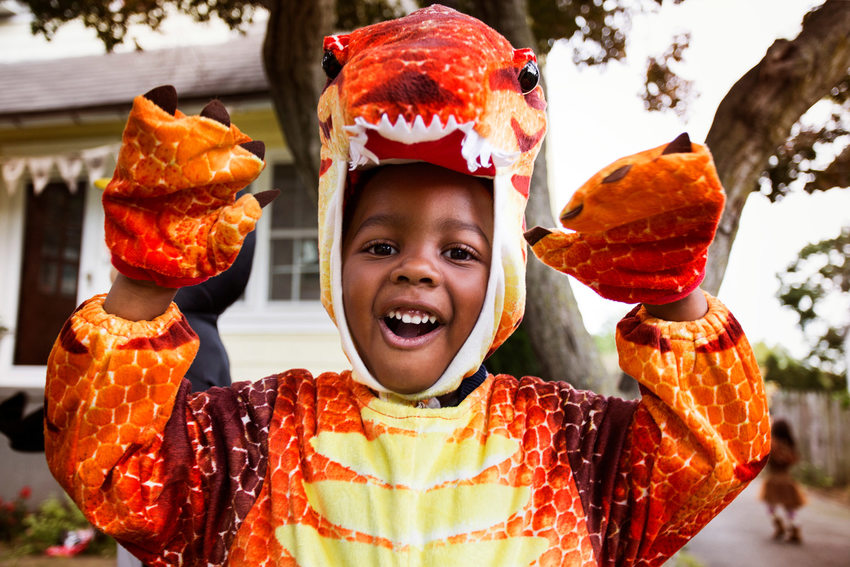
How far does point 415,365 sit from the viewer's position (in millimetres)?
1348

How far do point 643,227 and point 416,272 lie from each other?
431mm

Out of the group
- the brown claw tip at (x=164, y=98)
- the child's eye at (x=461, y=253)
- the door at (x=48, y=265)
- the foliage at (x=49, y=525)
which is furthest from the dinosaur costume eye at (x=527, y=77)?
the door at (x=48, y=265)

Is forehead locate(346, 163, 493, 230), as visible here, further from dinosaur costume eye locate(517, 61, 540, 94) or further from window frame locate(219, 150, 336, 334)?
window frame locate(219, 150, 336, 334)

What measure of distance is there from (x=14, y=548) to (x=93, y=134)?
392 cm

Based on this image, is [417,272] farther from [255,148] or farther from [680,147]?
[680,147]

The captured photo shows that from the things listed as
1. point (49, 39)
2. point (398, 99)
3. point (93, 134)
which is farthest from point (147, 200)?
point (93, 134)

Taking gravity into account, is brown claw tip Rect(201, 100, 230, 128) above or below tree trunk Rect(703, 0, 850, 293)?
below

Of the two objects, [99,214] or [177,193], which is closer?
[177,193]

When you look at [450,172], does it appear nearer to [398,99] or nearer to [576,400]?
[398,99]

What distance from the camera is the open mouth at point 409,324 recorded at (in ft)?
4.53

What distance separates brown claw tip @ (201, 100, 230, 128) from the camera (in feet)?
3.94

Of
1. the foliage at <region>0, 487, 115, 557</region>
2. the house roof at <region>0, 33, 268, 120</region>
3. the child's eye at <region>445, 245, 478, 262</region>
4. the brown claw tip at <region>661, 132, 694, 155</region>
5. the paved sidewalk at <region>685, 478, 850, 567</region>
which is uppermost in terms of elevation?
the house roof at <region>0, 33, 268, 120</region>

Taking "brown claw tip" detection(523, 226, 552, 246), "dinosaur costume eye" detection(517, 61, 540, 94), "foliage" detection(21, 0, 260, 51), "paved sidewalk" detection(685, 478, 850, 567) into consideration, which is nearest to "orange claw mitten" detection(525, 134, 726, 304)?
"brown claw tip" detection(523, 226, 552, 246)

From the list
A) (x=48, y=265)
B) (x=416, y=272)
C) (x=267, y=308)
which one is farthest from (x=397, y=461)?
(x=48, y=265)
